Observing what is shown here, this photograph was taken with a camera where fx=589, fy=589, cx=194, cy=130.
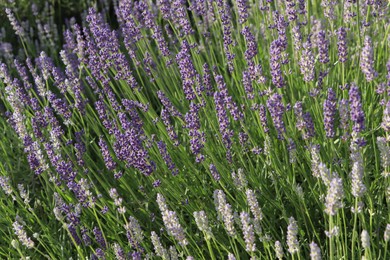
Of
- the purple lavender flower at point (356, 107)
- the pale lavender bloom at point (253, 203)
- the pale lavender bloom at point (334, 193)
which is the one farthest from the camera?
the pale lavender bloom at point (253, 203)

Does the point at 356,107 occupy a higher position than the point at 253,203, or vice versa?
the point at 356,107

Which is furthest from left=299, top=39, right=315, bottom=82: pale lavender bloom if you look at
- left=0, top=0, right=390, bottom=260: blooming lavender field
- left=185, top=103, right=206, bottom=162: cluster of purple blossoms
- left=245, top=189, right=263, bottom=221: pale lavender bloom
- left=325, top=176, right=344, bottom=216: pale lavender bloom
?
left=325, top=176, right=344, bottom=216: pale lavender bloom

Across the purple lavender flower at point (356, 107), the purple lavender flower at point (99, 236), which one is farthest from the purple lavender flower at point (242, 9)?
the purple lavender flower at point (99, 236)

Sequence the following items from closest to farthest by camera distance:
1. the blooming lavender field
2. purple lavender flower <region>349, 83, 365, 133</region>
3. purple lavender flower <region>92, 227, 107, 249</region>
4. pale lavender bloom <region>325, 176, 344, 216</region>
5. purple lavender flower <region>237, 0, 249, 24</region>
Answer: pale lavender bloom <region>325, 176, 344, 216</region> < purple lavender flower <region>349, 83, 365, 133</region> < the blooming lavender field < purple lavender flower <region>92, 227, 107, 249</region> < purple lavender flower <region>237, 0, 249, 24</region>

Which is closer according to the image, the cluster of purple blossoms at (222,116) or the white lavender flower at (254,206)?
the white lavender flower at (254,206)

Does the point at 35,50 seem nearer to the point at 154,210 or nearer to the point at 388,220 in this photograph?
the point at 154,210

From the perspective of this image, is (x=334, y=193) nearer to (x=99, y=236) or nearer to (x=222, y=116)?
(x=222, y=116)

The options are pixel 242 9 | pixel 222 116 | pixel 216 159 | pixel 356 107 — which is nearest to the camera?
pixel 356 107

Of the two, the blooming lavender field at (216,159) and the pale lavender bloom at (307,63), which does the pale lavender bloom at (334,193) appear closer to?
the blooming lavender field at (216,159)

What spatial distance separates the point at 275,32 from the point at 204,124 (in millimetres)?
871

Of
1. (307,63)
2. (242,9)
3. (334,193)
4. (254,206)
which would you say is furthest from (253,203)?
(242,9)

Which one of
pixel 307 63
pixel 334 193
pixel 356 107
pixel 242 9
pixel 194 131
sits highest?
pixel 242 9

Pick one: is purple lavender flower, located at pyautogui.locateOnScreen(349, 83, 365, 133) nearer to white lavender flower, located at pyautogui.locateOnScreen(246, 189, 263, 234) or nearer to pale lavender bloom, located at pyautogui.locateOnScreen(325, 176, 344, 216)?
pale lavender bloom, located at pyautogui.locateOnScreen(325, 176, 344, 216)

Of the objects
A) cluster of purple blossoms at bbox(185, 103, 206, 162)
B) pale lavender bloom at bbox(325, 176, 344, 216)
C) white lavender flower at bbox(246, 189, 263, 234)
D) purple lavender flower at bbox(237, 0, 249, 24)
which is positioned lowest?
pale lavender bloom at bbox(325, 176, 344, 216)
